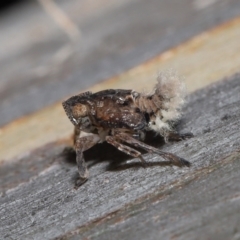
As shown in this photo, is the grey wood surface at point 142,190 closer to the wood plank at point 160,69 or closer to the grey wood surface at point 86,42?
the wood plank at point 160,69

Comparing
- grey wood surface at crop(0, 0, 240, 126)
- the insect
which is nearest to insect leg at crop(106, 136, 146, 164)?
the insect

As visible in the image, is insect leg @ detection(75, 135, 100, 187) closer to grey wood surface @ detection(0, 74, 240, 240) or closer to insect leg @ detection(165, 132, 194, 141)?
grey wood surface @ detection(0, 74, 240, 240)

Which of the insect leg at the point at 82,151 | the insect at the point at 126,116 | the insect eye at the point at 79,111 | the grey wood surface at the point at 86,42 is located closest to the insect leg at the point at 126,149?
the insect at the point at 126,116

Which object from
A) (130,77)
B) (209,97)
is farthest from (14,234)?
(130,77)

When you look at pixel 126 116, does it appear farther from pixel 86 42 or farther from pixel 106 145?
pixel 86 42

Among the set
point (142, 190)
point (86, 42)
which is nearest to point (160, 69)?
point (86, 42)

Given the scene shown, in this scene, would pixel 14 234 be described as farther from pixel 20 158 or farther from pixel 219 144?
pixel 219 144
